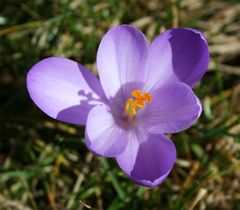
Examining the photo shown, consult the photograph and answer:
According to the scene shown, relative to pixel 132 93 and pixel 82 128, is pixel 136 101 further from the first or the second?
pixel 82 128

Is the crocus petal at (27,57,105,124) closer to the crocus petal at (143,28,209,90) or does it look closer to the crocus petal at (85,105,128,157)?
the crocus petal at (85,105,128,157)

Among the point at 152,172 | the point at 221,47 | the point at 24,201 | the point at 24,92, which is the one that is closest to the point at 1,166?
the point at 24,201

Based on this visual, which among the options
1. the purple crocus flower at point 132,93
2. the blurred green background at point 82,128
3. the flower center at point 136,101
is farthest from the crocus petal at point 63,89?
the blurred green background at point 82,128

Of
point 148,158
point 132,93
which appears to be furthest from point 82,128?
point 148,158

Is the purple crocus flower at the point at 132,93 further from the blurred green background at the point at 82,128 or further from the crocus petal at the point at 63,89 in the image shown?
the blurred green background at the point at 82,128

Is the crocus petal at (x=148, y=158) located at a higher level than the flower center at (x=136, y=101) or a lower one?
lower

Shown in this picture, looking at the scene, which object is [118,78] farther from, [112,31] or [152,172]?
[152,172]
